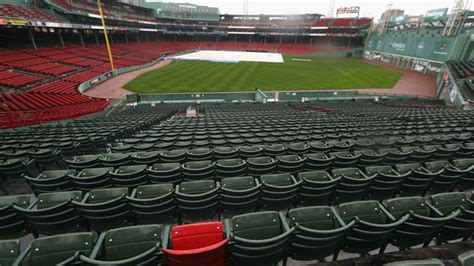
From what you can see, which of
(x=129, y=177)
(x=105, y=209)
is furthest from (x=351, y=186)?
(x=129, y=177)

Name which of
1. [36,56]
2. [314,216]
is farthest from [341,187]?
[36,56]

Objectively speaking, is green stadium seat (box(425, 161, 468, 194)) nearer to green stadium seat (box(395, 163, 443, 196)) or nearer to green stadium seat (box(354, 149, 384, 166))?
green stadium seat (box(395, 163, 443, 196))

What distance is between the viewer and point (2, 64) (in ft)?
79.6

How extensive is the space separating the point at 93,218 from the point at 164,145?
11.5ft

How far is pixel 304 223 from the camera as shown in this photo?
10.2 ft

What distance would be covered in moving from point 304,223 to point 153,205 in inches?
91.7

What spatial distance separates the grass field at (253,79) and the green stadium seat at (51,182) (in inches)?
845

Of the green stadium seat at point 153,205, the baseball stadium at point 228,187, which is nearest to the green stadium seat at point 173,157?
the baseball stadium at point 228,187

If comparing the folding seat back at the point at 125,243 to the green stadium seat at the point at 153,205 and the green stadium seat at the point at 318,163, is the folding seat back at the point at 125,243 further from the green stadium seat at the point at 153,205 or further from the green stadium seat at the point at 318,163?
the green stadium seat at the point at 318,163

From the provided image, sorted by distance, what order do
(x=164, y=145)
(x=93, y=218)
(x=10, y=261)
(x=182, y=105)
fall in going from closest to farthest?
(x=10, y=261), (x=93, y=218), (x=164, y=145), (x=182, y=105)

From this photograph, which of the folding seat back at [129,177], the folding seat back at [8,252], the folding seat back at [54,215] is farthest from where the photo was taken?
the folding seat back at [129,177]

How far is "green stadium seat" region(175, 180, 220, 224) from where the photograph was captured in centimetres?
360

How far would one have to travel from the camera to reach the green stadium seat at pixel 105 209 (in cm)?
334

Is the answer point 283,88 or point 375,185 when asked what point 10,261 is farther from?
point 283,88
